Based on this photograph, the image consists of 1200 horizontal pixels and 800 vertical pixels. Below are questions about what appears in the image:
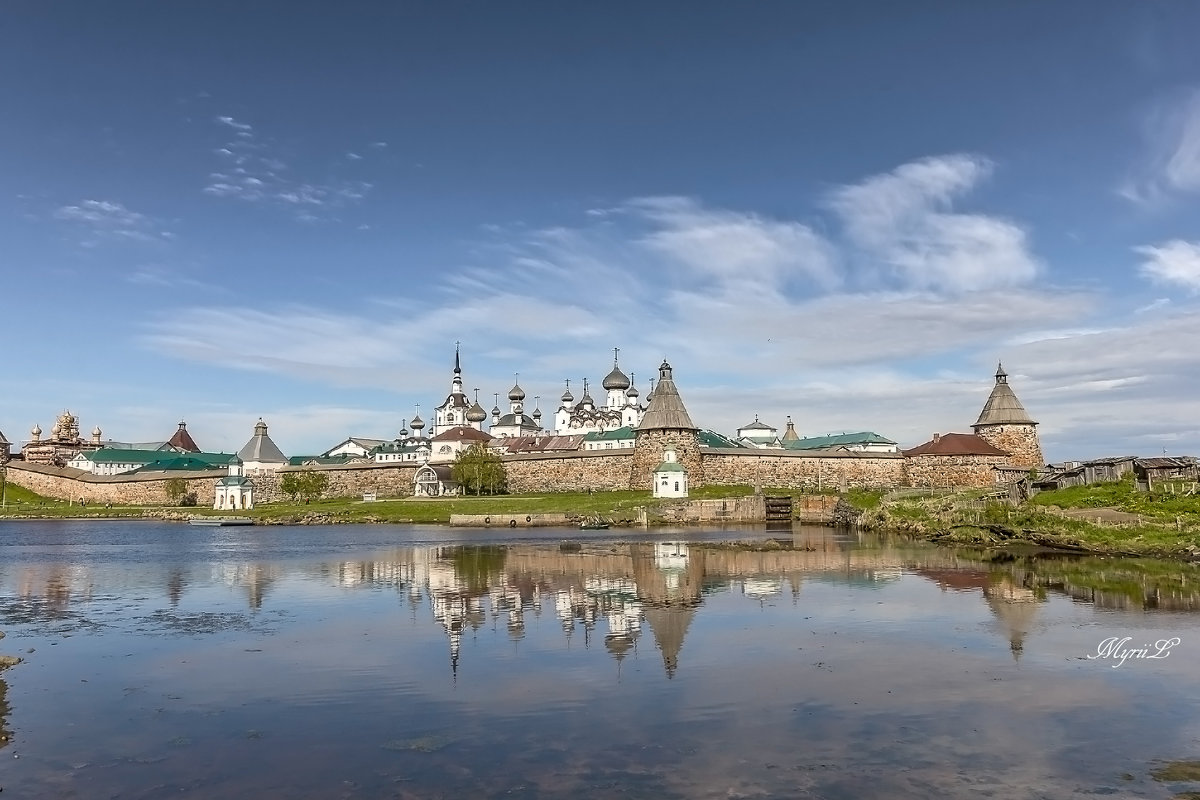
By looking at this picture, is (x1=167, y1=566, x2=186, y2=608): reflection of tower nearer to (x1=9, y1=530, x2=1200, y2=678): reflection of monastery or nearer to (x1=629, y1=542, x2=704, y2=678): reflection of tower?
(x1=9, y1=530, x2=1200, y2=678): reflection of monastery

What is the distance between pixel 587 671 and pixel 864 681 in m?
3.84

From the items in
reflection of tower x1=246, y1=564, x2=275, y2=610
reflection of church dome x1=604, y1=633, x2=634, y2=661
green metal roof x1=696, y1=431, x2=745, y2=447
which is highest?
green metal roof x1=696, y1=431, x2=745, y2=447

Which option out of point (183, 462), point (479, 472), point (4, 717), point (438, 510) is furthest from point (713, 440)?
point (4, 717)

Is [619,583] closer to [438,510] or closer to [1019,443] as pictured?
[438,510]

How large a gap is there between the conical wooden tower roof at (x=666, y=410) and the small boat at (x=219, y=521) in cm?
3036

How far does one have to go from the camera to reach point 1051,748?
8.67 m

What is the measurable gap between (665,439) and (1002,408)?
28719 mm

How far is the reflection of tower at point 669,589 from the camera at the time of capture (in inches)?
570

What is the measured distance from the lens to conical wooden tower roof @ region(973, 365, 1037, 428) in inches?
2756

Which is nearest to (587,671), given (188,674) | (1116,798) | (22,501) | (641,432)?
(188,674)

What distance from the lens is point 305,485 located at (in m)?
75.0

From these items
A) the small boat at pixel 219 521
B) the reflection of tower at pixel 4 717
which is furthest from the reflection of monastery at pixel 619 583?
the small boat at pixel 219 521

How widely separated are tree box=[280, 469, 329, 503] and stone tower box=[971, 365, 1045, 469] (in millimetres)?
58269

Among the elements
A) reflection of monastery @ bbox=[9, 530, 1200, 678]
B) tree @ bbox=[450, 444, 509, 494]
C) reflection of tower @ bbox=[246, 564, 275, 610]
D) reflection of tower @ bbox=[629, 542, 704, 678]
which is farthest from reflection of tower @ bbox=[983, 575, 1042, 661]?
tree @ bbox=[450, 444, 509, 494]
